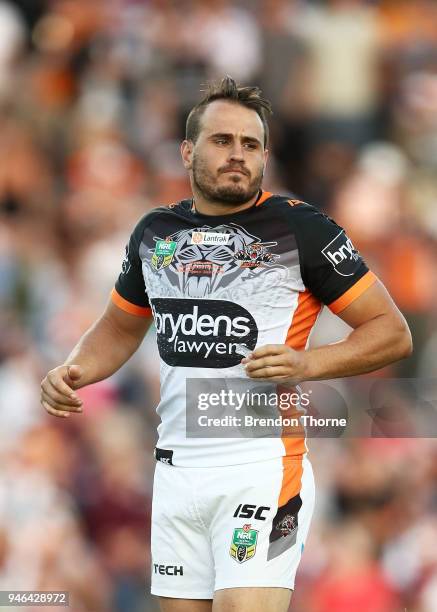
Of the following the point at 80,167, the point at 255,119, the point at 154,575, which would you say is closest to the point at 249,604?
the point at 154,575

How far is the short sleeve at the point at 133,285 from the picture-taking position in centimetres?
547

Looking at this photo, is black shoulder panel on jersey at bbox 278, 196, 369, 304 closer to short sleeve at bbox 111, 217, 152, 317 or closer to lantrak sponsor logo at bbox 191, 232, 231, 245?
lantrak sponsor logo at bbox 191, 232, 231, 245

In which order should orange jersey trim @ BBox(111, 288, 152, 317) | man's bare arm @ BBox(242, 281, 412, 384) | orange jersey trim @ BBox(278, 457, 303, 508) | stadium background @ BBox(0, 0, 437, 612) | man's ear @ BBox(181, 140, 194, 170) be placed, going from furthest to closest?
stadium background @ BBox(0, 0, 437, 612) < orange jersey trim @ BBox(111, 288, 152, 317) < man's ear @ BBox(181, 140, 194, 170) < orange jersey trim @ BBox(278, 457, 303, 508) < man's bare arm @ BBox(242, 281, 412, 384)

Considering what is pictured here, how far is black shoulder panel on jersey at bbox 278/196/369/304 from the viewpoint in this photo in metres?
5.01

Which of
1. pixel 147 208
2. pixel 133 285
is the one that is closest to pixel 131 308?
pixel 133 285

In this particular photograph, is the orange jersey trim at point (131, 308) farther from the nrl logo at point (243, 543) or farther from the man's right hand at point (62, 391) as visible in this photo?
the nrl logo at point (243, 543)

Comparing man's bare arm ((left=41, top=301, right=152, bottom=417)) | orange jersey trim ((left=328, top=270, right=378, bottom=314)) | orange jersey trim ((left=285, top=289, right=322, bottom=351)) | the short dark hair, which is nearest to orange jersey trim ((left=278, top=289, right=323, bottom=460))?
orange jersey trim ((left=285, top=289, right=322, bottom=351))

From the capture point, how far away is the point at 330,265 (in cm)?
500

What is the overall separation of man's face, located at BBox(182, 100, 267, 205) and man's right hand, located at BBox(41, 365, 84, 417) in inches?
35.3

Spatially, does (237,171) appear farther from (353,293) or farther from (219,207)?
(353,293)

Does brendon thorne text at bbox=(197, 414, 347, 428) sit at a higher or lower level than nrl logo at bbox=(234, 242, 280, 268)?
lower

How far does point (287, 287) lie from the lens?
5.06 metres

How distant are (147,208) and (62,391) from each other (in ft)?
20.6

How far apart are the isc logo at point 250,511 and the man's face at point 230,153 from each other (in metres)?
1.21
